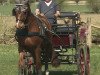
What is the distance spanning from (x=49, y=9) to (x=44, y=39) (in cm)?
123

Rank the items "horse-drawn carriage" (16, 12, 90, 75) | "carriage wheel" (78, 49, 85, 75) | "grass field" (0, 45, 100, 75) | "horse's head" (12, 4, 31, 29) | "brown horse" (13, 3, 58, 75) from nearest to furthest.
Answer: "horse's head" (12, 4, 31, 29), "brown horse" (13, 3, 58, 75), "carriage wheel" (78, 49, 85, 75), "horse-drawn carriage" (16, 12, 90, 75), "grass field" (0, 45, 100, 75)

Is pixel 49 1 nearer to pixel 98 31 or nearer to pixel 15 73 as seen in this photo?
pixel 15 73

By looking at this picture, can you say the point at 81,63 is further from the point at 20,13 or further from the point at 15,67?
the point at 15,67

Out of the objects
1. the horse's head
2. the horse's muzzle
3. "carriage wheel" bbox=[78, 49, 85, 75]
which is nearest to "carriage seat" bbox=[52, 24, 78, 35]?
"carriage wheel" bbox=[78, 49, 85, 75]

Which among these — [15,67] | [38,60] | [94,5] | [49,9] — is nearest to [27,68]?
[38,60]

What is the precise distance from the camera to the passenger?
993cm

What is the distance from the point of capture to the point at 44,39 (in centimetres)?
901

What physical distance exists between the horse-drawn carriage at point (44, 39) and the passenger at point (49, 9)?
6.6 inches

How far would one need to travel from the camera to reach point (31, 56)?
9031 mm

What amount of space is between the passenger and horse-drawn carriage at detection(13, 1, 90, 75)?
0.55 ft

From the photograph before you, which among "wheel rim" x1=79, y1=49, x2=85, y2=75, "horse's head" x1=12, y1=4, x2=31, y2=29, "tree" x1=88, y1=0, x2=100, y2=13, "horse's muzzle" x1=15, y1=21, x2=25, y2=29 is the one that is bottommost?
"tree" x1=88, y1=0, x2=100, y2=13

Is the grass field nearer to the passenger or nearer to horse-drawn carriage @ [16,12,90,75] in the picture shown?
horse-drawn carriage @ [16,12,90,75]

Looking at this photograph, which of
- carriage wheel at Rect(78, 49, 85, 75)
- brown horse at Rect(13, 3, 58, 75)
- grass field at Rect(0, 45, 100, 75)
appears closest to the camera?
brown horse at Rect(13, 3, 58, 75)

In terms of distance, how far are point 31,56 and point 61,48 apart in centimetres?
113
